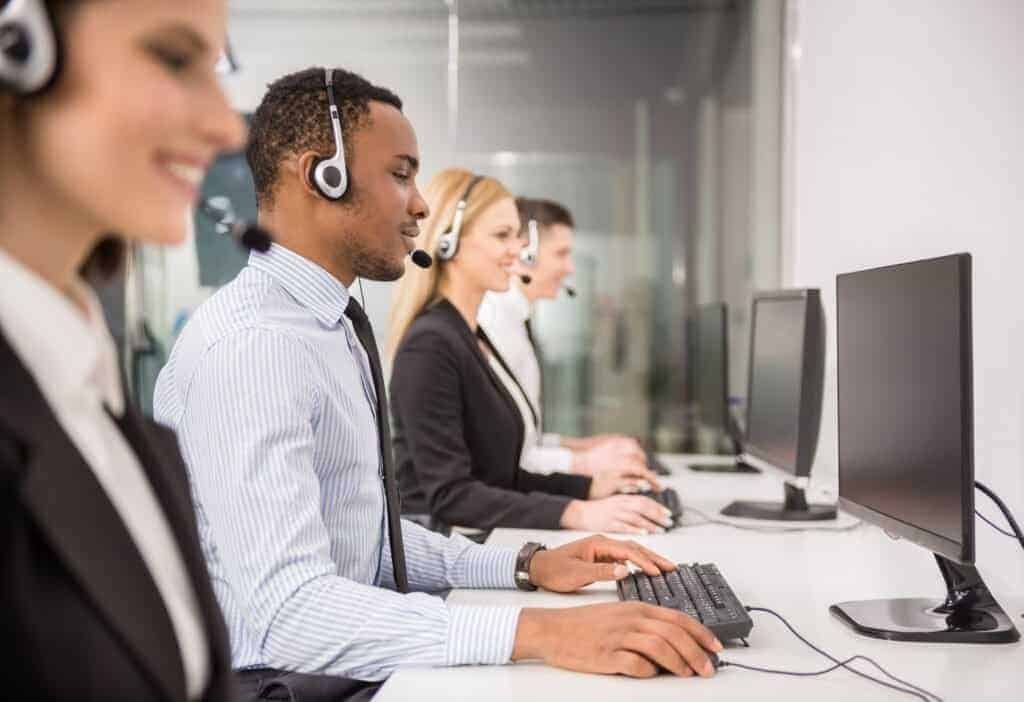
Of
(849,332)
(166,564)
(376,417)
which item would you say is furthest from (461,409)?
(166,564)

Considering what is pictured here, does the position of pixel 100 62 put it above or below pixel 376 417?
above

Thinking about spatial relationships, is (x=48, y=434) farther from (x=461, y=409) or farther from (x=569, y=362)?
(x=569, y=362)

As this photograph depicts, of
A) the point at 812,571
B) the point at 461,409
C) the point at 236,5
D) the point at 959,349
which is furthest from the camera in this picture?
the point at 236,5

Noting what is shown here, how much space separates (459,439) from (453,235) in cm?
56

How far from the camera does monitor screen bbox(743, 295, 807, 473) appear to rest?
211 centimetres

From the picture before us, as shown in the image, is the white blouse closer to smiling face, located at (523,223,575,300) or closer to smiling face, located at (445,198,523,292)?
smiling face, located at (445,198,523,292)

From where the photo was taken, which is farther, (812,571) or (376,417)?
(812,571)

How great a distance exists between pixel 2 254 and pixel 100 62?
13 centimetres

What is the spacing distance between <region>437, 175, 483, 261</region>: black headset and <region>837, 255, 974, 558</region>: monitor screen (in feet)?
4.02

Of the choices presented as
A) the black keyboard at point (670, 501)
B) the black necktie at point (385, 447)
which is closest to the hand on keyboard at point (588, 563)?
the black necktie at point (385, 447)

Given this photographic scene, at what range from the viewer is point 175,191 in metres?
0.67

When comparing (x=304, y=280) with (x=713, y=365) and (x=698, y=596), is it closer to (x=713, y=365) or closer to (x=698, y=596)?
(x=698, y=596)

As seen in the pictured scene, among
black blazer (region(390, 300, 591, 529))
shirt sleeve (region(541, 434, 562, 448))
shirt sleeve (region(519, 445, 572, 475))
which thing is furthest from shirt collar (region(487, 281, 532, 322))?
black blazer (region(390, 300, 591, 529))

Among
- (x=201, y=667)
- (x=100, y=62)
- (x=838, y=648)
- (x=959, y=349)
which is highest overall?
(x=100, y=62)
